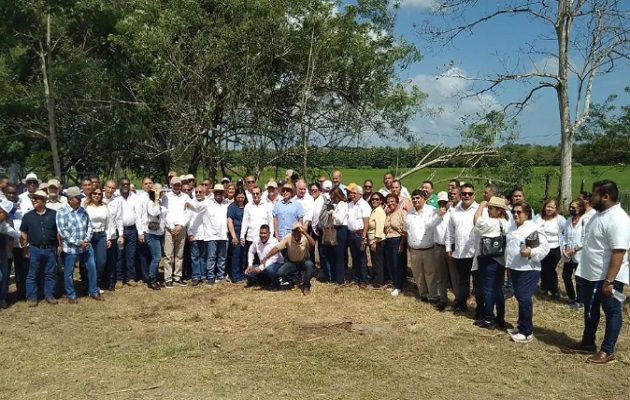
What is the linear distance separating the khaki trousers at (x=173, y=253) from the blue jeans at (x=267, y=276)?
1.19m

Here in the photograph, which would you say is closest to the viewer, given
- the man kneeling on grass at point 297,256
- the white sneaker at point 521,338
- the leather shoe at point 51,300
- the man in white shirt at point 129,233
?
the white sneaker at point 521,338

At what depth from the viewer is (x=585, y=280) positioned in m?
5.71

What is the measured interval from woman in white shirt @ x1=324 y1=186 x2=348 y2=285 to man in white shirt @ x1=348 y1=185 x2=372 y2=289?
0.09 meters

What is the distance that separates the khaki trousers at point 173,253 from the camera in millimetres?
9094

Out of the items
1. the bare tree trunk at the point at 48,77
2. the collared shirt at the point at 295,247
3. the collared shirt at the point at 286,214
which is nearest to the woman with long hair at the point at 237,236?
the collared shirt at the point at 286,214

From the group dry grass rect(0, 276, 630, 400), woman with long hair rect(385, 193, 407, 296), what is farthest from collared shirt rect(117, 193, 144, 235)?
woman with long hair rect(385, 193, 407, 296)

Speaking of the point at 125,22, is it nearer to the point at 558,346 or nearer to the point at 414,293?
the point at 414,293

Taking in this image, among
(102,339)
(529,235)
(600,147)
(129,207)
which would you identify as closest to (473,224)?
(529,235)

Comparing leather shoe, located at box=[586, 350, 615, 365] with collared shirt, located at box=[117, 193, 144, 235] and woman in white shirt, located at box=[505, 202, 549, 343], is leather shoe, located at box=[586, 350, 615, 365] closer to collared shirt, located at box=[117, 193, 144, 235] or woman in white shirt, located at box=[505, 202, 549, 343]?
woman in white shirt, located at box=[505, 202, 549, 343]

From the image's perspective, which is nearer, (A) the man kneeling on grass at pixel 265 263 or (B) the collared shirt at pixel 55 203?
(B) the collared shirt at pixel 55 203

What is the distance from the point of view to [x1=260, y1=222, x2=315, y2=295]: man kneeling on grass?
28.3ft

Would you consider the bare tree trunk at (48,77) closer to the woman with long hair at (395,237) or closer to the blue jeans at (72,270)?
the blue jeans at (72,270)

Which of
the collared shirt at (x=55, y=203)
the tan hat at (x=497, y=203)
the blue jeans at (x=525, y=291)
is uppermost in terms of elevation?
the tan hat at (x=497, y=203)

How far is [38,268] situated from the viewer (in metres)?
7.77
